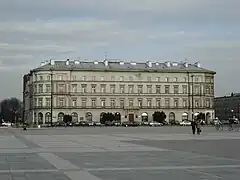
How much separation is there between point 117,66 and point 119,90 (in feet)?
25.9

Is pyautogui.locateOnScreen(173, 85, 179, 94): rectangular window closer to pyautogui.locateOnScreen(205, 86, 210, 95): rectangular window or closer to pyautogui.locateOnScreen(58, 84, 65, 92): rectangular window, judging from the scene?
pyautogui.locateOnScreen(205, 86, 210, 95): rectangular window

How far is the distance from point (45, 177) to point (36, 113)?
13746 cm

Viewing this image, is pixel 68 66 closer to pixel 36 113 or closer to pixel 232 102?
pixel 36 113

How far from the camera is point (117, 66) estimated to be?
6107 inches

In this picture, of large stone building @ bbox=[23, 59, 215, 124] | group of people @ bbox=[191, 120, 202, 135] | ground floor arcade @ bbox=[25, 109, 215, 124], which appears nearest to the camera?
group of people @ bbox=[191, 120, 202, 135]

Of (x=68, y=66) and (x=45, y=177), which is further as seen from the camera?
(x=68, y=66)

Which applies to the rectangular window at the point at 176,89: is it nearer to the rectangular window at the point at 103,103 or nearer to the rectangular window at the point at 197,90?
the rectangular window at the point at 197,90

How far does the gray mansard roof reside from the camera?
491 feet

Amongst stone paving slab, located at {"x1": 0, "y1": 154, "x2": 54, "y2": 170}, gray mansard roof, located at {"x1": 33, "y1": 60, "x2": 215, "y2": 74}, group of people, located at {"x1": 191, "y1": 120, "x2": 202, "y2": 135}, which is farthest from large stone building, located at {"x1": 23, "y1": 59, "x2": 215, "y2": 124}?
stone paving slab, located at {"x1": 0, "y1": 154, "x2": 54, "y2": 170}

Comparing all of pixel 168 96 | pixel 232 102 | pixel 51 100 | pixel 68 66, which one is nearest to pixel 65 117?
pixel 51 100

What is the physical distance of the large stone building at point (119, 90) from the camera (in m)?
148

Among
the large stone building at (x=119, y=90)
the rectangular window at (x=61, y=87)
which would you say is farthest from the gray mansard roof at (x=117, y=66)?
the rectangular window at (x=61, y=87)

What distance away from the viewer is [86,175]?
555 inches

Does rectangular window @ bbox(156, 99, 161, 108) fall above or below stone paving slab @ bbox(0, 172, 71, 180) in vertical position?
above
